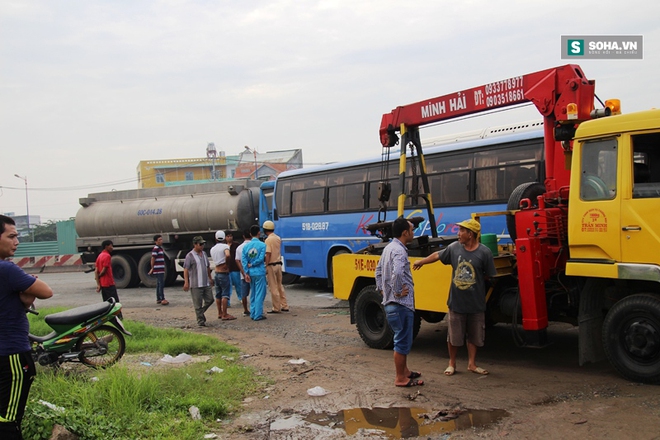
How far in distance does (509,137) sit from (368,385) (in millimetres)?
6524

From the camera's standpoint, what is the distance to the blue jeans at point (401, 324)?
6152mm

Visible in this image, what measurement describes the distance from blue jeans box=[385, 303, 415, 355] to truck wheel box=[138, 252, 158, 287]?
1489cm

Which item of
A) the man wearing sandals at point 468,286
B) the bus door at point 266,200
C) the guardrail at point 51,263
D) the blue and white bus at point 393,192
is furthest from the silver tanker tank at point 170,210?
the man wearing sandals at point 468,286

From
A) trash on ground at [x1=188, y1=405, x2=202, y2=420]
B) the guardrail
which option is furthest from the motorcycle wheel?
the guardrail

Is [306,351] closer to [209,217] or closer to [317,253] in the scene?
[317,253]

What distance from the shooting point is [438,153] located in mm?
12547

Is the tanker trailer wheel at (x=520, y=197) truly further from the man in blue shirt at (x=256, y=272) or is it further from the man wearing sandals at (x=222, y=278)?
the man wearing sandals at (x=222, y=278)

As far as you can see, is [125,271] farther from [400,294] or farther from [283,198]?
[400,294]

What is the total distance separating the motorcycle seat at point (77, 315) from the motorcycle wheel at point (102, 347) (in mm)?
248

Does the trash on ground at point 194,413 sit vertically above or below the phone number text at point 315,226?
below

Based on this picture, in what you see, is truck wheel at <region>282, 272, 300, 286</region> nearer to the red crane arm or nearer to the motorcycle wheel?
the red crane arm

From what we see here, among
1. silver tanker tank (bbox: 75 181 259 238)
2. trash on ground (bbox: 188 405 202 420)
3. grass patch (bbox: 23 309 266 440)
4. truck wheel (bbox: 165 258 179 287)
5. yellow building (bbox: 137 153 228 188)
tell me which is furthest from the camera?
yellow building (bbox: 137 153 228 188)

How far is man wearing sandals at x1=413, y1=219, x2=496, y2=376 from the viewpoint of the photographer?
6.45 m

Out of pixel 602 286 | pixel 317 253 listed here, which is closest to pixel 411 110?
pixel 602 286
